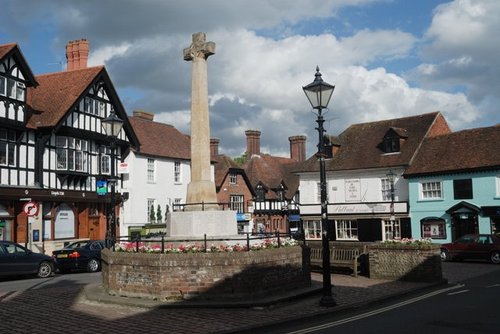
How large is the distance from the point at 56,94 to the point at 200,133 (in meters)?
21.1

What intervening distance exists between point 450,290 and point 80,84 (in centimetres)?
2526

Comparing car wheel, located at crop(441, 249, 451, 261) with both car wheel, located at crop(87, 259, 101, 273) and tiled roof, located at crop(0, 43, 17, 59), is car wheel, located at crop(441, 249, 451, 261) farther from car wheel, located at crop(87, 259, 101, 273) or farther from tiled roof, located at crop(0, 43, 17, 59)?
tiled roof, located at crop(0, 43, 17, 59)

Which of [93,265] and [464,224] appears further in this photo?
[464,224]

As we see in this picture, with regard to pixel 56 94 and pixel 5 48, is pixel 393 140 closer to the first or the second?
pixel 56 94

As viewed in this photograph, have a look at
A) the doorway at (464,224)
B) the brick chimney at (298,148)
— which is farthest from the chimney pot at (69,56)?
the brick chimney at (298,148)

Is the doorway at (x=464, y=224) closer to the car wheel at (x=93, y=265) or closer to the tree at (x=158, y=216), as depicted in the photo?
the tree at (x=158, y=216)

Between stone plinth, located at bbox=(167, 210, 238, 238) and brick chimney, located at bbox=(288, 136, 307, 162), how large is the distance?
165ft

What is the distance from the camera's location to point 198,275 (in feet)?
38.3

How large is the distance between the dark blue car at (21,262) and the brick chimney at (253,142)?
39823mm

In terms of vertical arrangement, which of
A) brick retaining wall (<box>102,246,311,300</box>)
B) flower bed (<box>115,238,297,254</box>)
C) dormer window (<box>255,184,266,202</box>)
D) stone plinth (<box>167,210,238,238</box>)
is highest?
dormer window (<box>255,184,266,202</box>)

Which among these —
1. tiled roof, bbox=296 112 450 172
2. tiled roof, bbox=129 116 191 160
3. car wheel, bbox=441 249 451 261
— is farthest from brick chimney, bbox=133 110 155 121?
car wheel, bbox=441 249 451 261

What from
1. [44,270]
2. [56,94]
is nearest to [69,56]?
[56,94]

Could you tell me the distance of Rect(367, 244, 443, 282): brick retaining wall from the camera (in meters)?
16.5

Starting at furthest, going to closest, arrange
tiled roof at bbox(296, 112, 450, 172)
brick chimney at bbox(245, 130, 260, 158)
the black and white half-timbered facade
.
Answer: brick chimney at bbox(245, 130, 260, 158)
tiled roof at bbox(296, 112, 450, 172)
the black and white half-timbered facade
